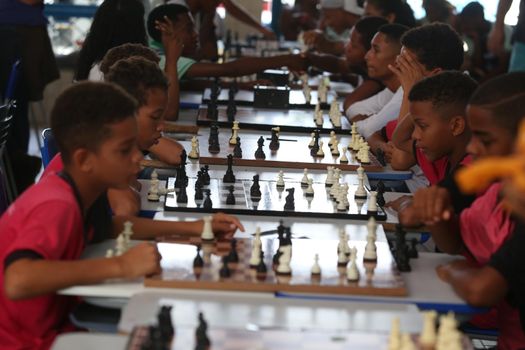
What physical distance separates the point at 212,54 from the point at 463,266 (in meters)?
5.92

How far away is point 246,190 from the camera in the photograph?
387cm

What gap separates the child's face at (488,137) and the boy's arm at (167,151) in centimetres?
187

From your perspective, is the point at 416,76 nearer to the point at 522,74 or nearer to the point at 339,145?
the point at 339,145

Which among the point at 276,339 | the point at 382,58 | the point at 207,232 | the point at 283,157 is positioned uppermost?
the point at 382,58

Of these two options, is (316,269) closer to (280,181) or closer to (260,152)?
(280,181)

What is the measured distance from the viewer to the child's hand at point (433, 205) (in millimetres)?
3010

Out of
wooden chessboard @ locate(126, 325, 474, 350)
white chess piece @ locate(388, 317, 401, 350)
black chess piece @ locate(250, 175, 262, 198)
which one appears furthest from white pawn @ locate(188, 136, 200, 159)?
white chess piece @ locate(388, 317, 401, 350)

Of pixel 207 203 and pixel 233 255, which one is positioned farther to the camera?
pixel 207 203

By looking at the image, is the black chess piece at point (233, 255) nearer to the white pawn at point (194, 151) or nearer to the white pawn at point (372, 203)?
the white pawn at point (372, 203)

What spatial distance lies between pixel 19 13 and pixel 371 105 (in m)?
3.01

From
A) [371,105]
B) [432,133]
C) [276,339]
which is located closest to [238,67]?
[371,105]

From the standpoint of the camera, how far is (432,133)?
3758 mm

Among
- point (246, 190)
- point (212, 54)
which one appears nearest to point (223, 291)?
point (246, 190)

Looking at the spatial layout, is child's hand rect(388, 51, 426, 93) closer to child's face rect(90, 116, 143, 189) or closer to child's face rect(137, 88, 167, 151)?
child's face rect(137, 88, 167, 151)
